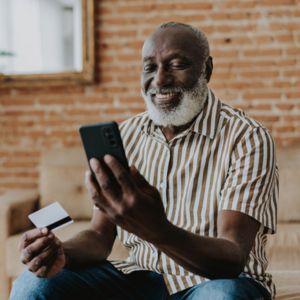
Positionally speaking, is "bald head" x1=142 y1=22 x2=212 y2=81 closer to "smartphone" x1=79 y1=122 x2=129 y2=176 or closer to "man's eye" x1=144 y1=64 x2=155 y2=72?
"man's eye" x1=144 y1=64 x2=155 y2=72

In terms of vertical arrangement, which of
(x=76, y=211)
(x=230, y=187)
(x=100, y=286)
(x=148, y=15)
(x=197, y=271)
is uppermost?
(x=148, y=15)

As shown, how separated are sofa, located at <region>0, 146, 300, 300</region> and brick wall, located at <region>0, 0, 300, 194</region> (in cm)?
28

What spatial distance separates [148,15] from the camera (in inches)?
133

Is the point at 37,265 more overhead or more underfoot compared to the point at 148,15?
more underfoot

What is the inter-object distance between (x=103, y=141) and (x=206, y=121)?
54cm

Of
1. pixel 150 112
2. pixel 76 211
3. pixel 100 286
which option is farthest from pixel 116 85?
pixel 100 286

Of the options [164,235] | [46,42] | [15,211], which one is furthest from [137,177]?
[46,42]

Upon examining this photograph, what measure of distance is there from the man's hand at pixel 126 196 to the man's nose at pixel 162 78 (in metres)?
0.61

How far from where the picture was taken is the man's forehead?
5.36 feet

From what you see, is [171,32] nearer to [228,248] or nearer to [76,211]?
[228,248]

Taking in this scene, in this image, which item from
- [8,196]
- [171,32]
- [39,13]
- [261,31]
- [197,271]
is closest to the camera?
[197,271]

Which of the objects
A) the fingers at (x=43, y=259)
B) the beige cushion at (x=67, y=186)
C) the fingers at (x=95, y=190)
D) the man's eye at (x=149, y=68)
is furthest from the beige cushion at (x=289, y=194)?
the fingers at (x=95, y=190)

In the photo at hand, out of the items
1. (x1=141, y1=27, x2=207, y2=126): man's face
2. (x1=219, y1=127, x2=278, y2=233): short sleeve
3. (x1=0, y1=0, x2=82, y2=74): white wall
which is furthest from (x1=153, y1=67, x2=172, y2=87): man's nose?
(x1=0, y1=0, x2=82, y2=74): white wall

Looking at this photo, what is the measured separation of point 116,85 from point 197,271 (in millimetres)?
2320
